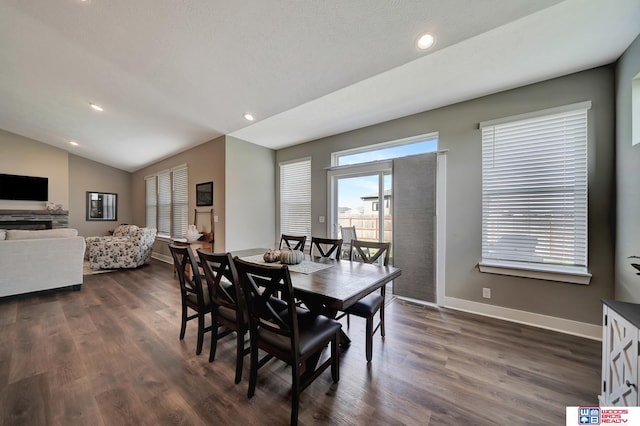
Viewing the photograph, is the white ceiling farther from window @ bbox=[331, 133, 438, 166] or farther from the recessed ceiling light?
window @ bbox=[331, 133, 438, 166]

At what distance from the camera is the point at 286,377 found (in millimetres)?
1820

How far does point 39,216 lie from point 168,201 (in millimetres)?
3227

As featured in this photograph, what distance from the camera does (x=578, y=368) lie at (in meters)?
1.90

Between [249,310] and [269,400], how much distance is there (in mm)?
631

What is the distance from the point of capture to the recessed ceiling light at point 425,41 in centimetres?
186

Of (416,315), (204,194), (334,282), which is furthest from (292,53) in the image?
(204,194)

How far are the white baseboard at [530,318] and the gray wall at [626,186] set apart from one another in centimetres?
45

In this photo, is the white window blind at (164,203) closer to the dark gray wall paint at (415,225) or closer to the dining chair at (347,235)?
the dining chair at (347,235)

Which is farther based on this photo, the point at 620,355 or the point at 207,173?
the point at 207,173

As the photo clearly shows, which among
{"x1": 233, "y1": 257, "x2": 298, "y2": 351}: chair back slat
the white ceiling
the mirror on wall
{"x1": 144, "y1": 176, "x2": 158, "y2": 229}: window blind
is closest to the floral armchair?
{"x1": 144, "y1": 176, "x2": 158, "y2": 229}: window blind

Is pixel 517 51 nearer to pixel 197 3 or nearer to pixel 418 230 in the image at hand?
pixel 418 230

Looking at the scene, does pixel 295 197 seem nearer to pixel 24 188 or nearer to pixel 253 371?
pixel 253 371

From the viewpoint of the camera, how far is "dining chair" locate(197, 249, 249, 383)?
5.66ft

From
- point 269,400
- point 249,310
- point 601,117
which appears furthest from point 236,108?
point 601,117
